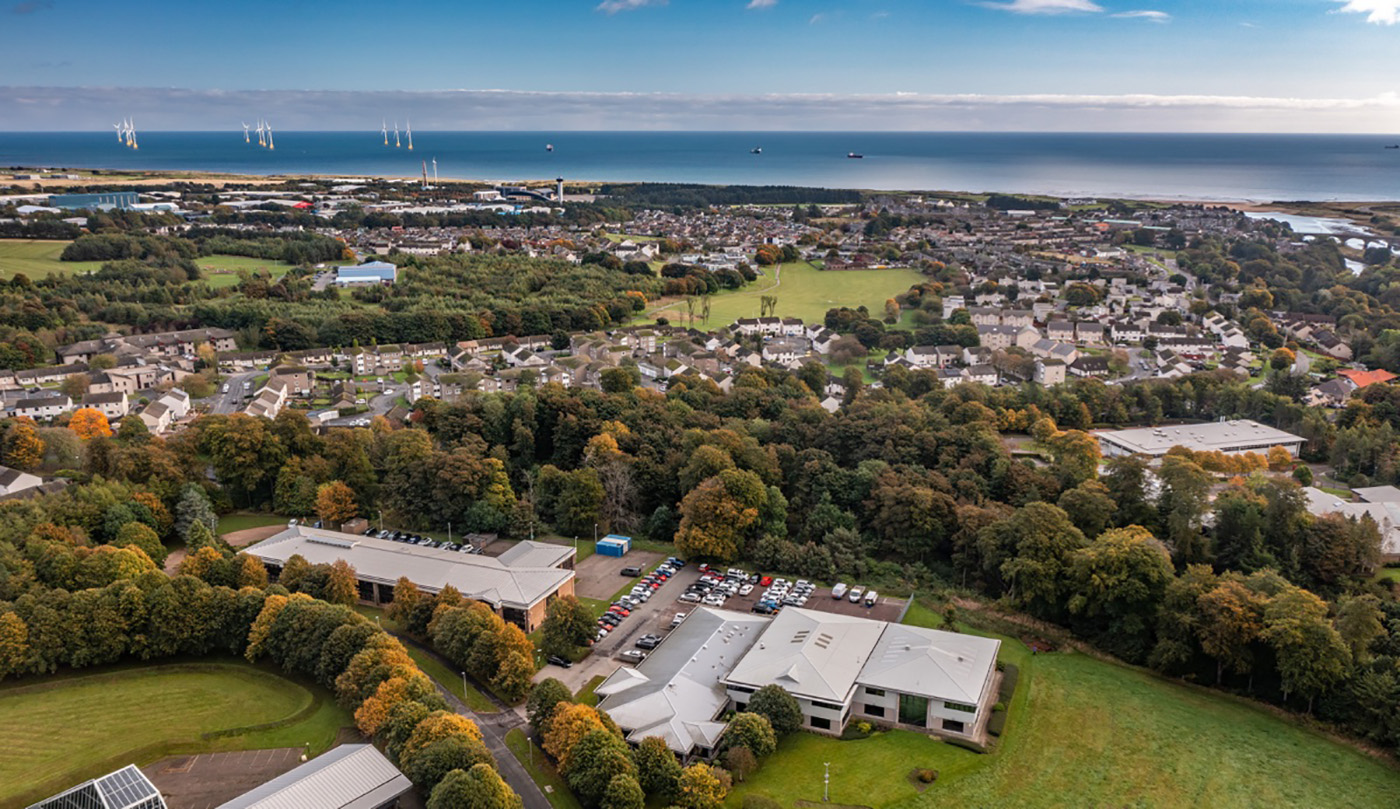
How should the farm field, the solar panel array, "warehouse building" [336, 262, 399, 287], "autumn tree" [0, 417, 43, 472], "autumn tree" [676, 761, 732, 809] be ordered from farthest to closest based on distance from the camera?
1. "warehouse building" [336, 262, 399, 287]
2. the farm field
3. "autumn tree" [0, 417, 43, 472]
4. "autumn tree" [676, 761, 732, 809]
5. the solar panel array

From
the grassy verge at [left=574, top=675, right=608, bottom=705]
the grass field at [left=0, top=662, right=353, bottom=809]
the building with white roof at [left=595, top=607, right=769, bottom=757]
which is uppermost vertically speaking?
the building with white roof at [left=595, top=607, right=769, bottom=757]

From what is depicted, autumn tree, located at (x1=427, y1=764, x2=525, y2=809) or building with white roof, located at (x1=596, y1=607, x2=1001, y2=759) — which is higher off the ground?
autumn tree, located at (x1=427, y1=764, x2=525, y2=809)

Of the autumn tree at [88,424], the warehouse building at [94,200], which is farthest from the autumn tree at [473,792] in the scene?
the warehouse building at [94,200]

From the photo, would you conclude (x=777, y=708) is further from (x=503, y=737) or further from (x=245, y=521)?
(x=245, y=521)

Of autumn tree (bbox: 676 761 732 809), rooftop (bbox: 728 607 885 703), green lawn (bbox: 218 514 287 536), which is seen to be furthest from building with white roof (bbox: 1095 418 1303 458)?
green lawn (bbox: 218 514 287 536)

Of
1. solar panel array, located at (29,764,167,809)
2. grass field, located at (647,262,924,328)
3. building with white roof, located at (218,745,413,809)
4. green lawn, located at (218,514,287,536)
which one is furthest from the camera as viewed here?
grass field, located at (647,262,924,328)

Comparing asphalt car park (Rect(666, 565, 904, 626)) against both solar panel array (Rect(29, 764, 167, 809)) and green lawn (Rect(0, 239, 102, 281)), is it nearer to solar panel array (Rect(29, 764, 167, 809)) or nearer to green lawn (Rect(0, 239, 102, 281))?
solar panel array (Rect(29, 764, 167, 809))

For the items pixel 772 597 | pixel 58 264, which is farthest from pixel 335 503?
pixel 58 264
